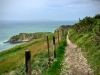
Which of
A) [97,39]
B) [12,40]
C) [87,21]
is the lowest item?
[12,40]

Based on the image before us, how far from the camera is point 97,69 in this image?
56.2ft

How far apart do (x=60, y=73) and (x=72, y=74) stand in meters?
1.39

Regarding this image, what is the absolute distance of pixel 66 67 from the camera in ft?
66.1

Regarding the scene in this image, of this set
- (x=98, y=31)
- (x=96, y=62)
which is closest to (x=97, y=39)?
(x=98, y=31)

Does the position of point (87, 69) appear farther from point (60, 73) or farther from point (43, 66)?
point (43, 66)

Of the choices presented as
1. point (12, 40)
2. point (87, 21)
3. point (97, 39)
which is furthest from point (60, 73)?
point (12, 40)

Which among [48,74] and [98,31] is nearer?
[48,74]

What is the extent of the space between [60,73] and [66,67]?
6.89 ft

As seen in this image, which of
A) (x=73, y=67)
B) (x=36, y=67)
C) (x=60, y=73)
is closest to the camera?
(x=60, y=73)

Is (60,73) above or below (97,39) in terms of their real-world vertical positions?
below

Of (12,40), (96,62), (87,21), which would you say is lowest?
(12,40)

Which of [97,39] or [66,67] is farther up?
[97,39]

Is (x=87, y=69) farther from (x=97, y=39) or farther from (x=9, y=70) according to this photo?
(x=9, y=70)

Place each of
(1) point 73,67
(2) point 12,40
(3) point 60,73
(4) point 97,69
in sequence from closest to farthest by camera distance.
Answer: (4) point 97,69 → (3) point 60,73 → (1) point 73,67 → (2) point 12,40
